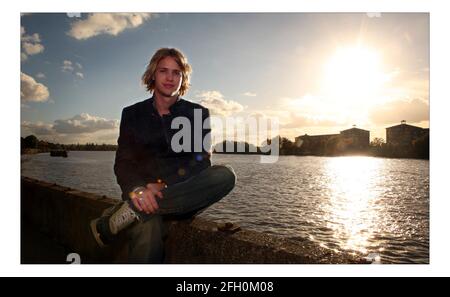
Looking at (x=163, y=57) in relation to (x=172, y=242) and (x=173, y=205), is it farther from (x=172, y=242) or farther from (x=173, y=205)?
(x=172, y=242)

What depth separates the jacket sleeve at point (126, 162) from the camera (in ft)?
9.45

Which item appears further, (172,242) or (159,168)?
(172,242)

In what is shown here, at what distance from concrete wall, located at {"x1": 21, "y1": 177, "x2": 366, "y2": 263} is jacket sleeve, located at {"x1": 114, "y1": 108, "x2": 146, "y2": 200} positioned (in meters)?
0.51

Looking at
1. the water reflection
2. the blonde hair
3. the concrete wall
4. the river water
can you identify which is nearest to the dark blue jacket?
the blonde hair

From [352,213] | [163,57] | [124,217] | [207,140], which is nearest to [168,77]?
[163,57]

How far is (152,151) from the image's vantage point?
323 cm

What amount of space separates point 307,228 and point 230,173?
16278 millimetres

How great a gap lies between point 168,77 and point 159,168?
967mm

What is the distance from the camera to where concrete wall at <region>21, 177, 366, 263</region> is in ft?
9.44

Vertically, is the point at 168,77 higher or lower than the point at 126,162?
higher

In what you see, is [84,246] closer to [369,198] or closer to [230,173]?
[230,173]

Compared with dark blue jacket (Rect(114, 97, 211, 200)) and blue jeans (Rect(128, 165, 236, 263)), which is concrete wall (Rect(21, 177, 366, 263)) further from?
dark blue jacket (Rect(114, 97, 211, 200))

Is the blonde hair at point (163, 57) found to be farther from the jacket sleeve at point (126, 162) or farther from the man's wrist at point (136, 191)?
the man's wrist at point (136, 191)
